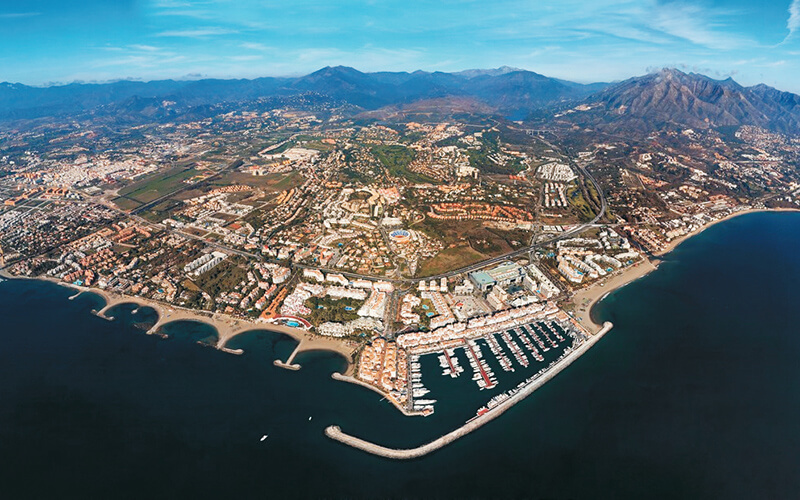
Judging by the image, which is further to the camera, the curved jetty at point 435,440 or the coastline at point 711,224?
the coastline at point 711,224

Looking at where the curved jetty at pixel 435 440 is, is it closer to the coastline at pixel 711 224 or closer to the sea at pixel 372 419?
the sea at pixel 372 419

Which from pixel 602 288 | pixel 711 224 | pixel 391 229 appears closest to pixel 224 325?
pixel 391 229

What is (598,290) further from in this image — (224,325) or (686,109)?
(686,109)

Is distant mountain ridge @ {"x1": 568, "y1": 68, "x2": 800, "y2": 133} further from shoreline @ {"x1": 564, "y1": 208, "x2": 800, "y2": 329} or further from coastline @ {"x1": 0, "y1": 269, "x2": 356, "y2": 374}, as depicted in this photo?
coastline @ {"x1": 0, "y1": 269, "x2": 356, "y2": 374}

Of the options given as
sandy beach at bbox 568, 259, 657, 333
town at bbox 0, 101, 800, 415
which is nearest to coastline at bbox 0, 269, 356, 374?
town at bbox 0, 101, 800, 415

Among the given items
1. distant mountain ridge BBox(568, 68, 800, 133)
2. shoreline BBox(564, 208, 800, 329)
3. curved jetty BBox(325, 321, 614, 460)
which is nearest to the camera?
curved jetty BBox(325, 321, 614, 460)

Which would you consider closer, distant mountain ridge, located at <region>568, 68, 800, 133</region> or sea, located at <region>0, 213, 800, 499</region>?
sea, located at <region>0, 213, 800, 499</region>

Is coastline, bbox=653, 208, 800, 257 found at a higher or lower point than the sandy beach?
higher

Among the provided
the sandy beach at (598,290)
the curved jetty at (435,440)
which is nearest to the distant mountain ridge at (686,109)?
the sandy beach at (598,290)
